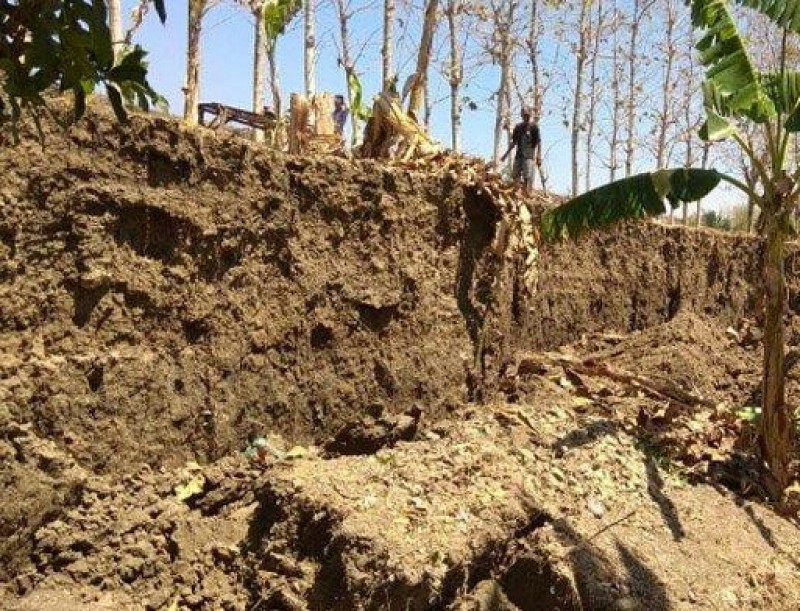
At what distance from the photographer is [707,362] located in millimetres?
7777

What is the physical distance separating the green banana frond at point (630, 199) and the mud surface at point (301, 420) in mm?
413

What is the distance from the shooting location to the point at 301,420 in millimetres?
4852

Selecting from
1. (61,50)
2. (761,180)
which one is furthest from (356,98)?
(61,50)

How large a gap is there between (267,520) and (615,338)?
4.70 m

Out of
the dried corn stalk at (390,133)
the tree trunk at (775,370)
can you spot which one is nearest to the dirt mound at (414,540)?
the tree trunk at (775,370)

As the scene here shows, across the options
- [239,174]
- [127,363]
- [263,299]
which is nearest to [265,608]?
[127,363]

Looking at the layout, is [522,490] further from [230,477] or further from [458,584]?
[230,477]

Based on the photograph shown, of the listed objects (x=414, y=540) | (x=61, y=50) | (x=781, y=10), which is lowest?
(x=414, y=540)

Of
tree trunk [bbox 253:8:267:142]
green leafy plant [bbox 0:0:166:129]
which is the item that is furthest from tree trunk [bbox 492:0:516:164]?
green leafy plant [bbox 0:0:166:129]

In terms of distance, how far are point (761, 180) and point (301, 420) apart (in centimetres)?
333

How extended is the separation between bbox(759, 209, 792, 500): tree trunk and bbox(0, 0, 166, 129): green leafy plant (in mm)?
4673

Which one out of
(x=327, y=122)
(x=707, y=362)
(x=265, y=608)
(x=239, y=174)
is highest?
(x=327, y=122)

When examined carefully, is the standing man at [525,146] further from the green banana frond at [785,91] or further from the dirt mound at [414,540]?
the dirt mound at [414,540]

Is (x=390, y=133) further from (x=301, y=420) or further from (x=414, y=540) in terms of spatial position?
(x=414, y=540)
